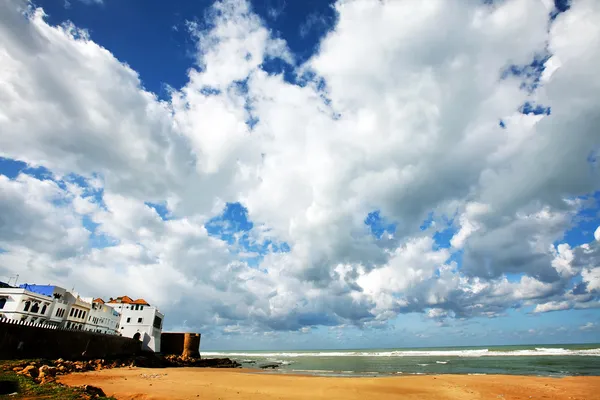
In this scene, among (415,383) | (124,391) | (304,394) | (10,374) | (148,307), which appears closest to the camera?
(10,374)

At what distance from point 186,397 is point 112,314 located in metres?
60.9

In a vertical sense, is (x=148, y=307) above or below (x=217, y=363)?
above

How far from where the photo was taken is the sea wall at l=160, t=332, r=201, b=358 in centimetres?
6688

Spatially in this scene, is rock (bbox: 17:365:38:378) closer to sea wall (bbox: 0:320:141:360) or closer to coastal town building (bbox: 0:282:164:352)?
sea wall (bbox: 0:320:141:360)

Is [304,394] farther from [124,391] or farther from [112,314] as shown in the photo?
[112,314]

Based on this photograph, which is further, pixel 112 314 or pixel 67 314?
pixel 112 314

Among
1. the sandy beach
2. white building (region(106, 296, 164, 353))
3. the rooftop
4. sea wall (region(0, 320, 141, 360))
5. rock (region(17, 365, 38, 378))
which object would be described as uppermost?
the rooftop

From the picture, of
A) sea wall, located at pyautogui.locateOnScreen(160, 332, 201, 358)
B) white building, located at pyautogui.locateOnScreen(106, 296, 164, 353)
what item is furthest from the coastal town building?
sea wall, located at pyautogui.locateOnScreen(160, 332, 201, 358)

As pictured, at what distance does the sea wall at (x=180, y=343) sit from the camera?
66875mm

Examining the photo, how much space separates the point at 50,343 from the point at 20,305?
1500 cm

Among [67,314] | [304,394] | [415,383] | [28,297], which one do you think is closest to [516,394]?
[415,383]

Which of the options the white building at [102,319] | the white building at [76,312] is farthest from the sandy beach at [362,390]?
the white building at [102,319]

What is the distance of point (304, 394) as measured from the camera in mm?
20531

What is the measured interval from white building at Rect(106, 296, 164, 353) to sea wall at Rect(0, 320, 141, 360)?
50.0 feet
